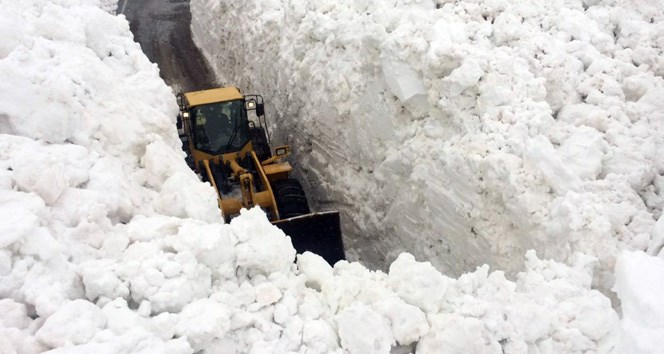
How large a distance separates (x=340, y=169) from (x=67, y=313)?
6.06m

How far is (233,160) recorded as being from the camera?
29.9ft

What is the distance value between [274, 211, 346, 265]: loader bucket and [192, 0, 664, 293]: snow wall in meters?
0.76

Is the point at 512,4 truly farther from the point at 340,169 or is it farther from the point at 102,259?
the point at 102,259

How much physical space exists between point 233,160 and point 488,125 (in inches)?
172

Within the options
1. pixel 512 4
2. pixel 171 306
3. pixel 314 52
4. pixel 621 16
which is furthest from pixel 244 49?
pixel 171 306

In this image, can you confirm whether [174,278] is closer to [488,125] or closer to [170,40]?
[488,125]

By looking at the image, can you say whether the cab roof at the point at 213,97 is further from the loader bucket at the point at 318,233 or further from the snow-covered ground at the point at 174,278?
the snow-covered ground at the point at 174,278

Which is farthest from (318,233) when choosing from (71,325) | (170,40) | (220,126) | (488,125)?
(170,40)

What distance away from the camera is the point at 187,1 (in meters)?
20.2

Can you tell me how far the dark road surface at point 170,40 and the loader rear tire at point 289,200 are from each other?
20.2 feet

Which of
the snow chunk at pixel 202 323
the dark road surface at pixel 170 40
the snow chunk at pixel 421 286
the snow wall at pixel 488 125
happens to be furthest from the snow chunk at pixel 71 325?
the dark road surface at pixel 170 40

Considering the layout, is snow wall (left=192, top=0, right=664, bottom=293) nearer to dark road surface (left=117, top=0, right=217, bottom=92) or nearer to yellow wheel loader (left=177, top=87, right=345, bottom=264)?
yellow wheel loader (left=177, top=87, right=345, bottom=264)

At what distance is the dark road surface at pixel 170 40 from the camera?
47.8 ft

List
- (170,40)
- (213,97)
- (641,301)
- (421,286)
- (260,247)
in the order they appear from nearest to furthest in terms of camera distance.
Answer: (641,301)
(421,286)
(260,247)
(213,97)
(170,40)
